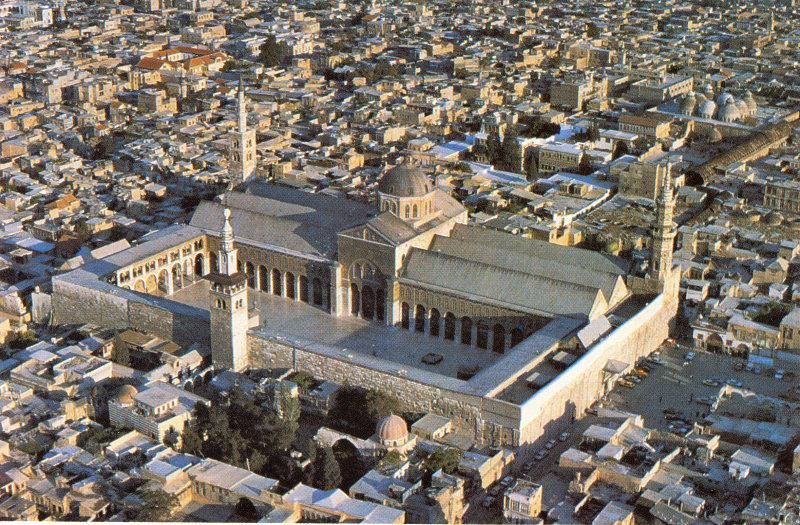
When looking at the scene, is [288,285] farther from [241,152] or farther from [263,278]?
[241,152]

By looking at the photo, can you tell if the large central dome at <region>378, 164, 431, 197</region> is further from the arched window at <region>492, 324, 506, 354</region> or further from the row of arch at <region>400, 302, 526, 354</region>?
the arched window at <region>492, 324, 506, 354</region>

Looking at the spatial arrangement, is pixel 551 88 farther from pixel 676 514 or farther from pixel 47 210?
pixel 676 514

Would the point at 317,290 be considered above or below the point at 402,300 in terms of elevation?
below

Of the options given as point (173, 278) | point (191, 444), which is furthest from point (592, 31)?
point (191, 444)

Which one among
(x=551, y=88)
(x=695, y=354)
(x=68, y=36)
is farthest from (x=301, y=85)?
(x=695, y=354)

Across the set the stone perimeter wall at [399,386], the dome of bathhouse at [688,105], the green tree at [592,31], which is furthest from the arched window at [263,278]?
the green tree at [592,31]

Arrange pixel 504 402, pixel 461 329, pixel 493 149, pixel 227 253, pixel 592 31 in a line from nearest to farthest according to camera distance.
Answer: pixel 504 402
pixel 227 253
pixel 461 329
pixel 493 149
pixel 592 31

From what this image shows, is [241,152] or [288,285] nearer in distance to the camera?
[288,285]
